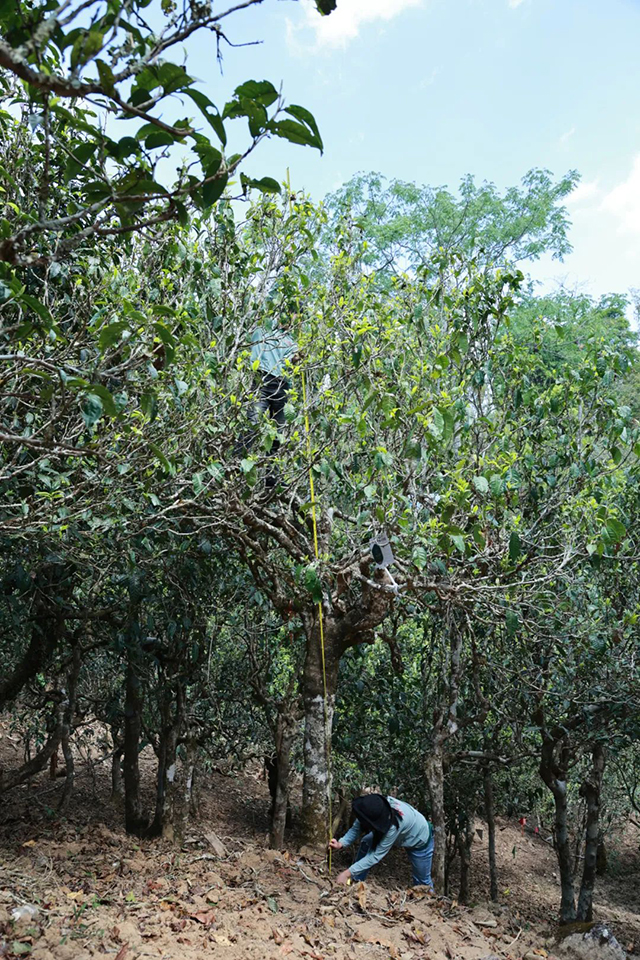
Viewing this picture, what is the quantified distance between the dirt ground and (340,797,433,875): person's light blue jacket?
18.1 inches

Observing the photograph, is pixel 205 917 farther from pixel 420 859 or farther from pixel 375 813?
pixel 420 859

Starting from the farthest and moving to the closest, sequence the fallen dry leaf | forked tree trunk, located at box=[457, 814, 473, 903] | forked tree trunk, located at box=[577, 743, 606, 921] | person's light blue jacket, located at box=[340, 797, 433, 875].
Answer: forked tree trunk, located at box=[457, 814, 473, 903] → forked tree trunk, located at box=[577, 743, 606, 921] → person's light blue jacket, located at box=[340, 797, 433, 875] → the fallen dry leaf

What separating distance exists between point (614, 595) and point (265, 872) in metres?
4.40

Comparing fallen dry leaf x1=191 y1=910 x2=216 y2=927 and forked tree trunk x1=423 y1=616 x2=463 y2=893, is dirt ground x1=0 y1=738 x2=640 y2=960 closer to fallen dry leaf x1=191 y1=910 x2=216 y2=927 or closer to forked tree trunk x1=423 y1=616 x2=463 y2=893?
fallen dry leaf x1=191 y1=910 x2=216 y2=927

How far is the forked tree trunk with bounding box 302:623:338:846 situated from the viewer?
21.1 ft

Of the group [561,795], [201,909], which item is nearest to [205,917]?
[201,909]

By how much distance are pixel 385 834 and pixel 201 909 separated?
2444 millimetres

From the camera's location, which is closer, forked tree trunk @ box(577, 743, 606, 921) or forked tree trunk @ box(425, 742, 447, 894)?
forked tree trunk @ box(425, 742, 447, 894)

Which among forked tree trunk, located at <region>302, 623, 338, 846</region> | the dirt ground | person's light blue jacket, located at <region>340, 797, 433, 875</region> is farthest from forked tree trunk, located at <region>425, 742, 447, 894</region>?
forked tree trunk, located at <region>302, 623, 338, 846</region>

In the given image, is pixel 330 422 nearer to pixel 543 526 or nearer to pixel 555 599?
pixel 543 526

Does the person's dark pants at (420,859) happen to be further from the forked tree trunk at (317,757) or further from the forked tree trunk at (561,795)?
the forked tree trunk at (561,795)

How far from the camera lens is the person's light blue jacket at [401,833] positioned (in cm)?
684

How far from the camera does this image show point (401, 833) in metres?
7.25

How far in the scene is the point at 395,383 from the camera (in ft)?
21.4
